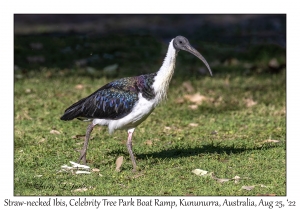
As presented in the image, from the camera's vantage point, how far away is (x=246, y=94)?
13.1 metres

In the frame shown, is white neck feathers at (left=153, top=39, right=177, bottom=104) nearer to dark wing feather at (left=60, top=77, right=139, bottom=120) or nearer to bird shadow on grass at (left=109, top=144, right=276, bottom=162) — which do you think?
dark wing feather at (left=60, top=77, right=139, bottom=120)

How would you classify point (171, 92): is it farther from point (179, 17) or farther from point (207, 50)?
point (179, 17)

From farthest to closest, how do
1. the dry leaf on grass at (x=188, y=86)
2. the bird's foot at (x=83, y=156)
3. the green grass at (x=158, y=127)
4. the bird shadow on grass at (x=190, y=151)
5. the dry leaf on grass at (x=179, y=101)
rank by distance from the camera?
the dry leaf on grass at (x=188, y=86)
the dry leaf on grass at (x=179, y=101)
the bird shadow on grass at (x=190, y=151)
the bird's foot at (x=83, y=156)
the green grass at (x=158, y=127)

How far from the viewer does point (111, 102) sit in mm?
8477

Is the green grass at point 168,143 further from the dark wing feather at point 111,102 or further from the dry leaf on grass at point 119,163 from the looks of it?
the dark wing feather at point 111,102

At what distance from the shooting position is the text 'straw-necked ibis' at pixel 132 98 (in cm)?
827

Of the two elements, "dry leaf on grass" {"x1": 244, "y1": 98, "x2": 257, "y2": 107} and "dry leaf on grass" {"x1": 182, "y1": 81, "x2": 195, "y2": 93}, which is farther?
"dry leaf on grass" {"x1": 182, "y1": 81, "x2": 195, "y2": 93}

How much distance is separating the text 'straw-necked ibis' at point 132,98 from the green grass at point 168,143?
59 cm

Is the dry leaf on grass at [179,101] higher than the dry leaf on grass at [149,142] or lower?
higher

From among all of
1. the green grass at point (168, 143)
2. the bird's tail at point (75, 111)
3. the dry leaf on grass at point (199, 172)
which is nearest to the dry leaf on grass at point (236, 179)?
the green grass at point (168, 143)

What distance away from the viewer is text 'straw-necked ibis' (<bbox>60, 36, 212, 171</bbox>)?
827 cm

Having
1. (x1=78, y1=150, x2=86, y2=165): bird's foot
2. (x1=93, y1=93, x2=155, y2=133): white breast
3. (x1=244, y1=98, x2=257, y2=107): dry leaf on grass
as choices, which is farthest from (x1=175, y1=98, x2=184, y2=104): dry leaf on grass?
(x1=78, y1=150, x2=86, y2=165): bird's foot

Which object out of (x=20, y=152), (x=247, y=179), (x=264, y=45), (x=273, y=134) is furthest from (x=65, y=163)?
(x=264, y=45)

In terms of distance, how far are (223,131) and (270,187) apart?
3177 millimetres
